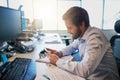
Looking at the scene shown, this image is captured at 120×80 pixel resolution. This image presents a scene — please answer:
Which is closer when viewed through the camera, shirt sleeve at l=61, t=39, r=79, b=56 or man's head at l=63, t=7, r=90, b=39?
man's head at l=63, t=7, r=90, b=39

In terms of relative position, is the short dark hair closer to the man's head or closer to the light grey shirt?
the man's head

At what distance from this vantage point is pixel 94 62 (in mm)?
1107

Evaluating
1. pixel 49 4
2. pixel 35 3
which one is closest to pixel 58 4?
pixel 49 4

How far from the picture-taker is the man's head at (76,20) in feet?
4.19

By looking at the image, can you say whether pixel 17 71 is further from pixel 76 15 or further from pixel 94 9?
pixel 94 9

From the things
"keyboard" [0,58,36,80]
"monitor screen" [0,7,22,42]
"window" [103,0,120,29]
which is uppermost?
"window" [103,0,120,29]

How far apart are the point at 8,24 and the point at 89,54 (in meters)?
1.01

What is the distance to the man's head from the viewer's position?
4.19 ft

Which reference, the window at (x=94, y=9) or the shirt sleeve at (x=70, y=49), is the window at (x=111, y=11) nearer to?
the window at (x=94, y=9)

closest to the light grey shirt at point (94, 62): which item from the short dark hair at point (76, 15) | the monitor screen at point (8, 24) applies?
the short dark hair at point (76, 15)

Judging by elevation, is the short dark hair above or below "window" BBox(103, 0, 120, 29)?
below

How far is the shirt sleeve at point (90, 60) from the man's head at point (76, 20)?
0.14 metres

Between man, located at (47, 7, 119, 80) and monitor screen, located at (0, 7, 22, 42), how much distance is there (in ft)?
1.89

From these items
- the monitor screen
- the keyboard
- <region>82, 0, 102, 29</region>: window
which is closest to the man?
the keyboard
